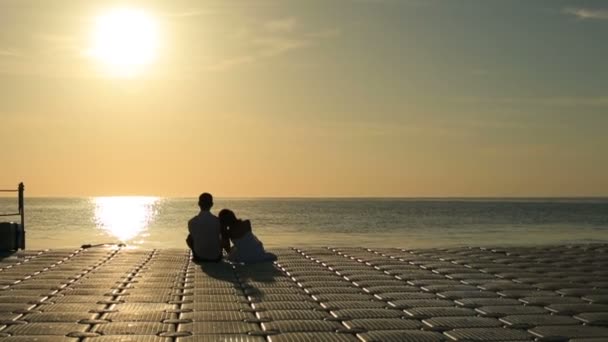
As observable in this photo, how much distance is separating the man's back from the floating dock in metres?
0.33

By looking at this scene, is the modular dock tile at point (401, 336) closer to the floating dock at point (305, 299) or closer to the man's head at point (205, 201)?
the floating dock at point (305, 299)

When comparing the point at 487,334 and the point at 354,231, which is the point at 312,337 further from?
the point at 354,231

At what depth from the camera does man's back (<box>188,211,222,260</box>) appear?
15344 mm

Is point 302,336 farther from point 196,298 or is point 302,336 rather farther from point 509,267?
point 509,267

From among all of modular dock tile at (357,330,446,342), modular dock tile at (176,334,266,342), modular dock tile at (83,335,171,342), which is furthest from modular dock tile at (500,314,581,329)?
modular dock tile at (83,335,171,342)

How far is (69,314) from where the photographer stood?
357 inches

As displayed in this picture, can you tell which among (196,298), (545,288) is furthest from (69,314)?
(545,288)

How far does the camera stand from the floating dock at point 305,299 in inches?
319

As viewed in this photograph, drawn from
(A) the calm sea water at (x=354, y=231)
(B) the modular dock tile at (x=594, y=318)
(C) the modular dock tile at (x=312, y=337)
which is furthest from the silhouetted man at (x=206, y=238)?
(A) the calm sea water at (x=354, y=231)

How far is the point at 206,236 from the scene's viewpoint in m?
15.3

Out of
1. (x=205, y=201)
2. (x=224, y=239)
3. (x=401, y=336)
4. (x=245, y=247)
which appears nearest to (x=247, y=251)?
(x=245, y=247)

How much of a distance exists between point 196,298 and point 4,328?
9.47 feet

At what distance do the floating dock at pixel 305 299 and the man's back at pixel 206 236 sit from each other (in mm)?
332

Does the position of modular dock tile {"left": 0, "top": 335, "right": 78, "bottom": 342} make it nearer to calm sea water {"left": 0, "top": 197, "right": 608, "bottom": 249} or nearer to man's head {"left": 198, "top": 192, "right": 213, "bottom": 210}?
man's head {"left": 198, "top": 192, "right": 213, "bottom": 210}
